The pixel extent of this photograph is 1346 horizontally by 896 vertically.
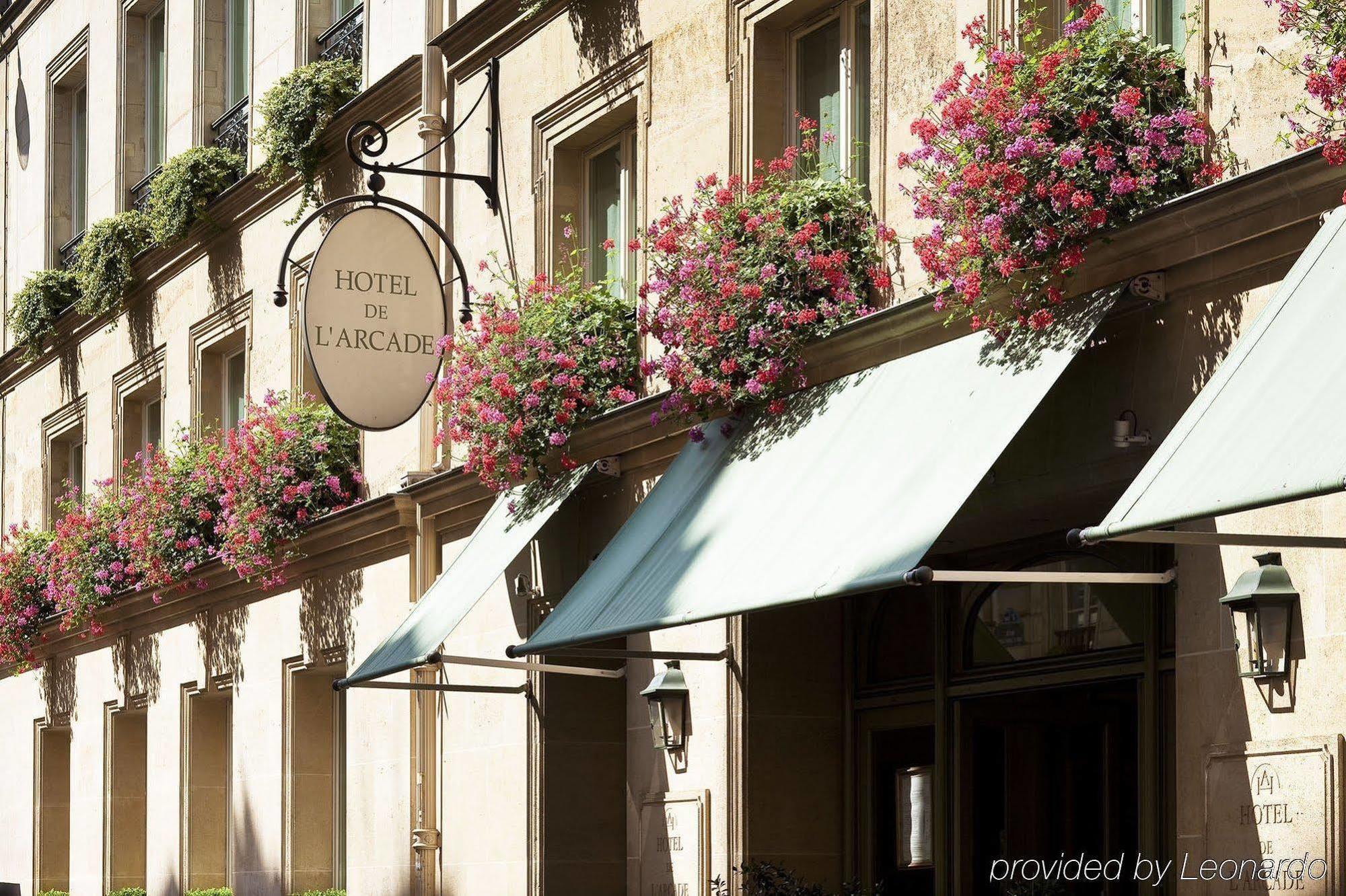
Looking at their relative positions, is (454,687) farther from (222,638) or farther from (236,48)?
(236,48)

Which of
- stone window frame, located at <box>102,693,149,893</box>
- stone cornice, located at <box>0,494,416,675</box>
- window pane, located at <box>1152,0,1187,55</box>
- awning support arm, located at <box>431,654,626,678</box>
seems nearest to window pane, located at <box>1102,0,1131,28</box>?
window pane, located at <box>1152,0,1187,55</box>

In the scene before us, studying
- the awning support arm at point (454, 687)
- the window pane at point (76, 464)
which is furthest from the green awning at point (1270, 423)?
the window pane at point (76, 464)

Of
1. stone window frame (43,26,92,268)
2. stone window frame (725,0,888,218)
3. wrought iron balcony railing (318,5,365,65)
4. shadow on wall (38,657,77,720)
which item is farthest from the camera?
stone window frame (43,26,92,268)

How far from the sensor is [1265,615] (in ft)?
27.6

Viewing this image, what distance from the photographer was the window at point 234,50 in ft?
70.1

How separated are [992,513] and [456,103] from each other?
7161mm

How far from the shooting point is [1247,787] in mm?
8477

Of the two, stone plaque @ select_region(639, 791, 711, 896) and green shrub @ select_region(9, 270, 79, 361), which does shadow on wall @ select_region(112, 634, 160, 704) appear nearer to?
green shrub @ select_region(9, 270, 79, 361)

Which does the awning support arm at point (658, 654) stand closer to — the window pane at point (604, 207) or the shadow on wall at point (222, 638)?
the window pane at point (604, 207)

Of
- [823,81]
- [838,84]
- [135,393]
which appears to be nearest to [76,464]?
[135,393]

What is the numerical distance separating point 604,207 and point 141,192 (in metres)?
10.5

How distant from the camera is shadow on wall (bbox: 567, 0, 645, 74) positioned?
14.0 metres

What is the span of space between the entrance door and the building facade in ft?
0.06

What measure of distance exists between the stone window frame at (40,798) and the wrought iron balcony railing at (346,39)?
33.3 ft
